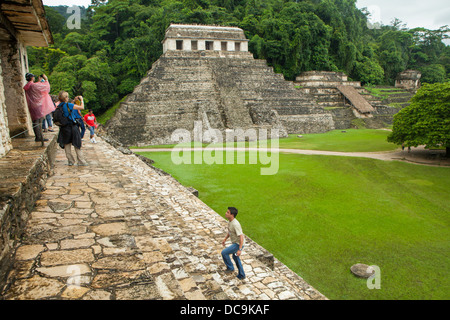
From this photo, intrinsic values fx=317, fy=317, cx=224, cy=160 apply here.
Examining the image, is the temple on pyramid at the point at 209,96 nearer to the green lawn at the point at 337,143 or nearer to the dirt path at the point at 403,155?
the green lawn at the point at 337,143

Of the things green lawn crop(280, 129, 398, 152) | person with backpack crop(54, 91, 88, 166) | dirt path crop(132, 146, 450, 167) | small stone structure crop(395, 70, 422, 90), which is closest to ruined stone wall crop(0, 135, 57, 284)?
person with backpack crop(54, 91, 88, 166)

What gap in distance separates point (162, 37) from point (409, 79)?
32.1 metres

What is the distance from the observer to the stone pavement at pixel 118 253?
2.53 m

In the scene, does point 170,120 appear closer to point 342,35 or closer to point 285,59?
point 285,59

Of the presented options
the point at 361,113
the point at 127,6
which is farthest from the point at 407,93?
the point at 127,6

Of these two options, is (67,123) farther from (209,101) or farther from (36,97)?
(209,101)

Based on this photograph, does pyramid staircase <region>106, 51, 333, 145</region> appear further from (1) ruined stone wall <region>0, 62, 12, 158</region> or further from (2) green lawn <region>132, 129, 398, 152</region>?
(1) ruined stone wall <region>0, 62, 12, 158</region>

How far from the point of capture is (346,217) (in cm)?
760

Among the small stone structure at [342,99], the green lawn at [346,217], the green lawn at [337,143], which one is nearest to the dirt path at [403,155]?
the green lawn at [337,143]

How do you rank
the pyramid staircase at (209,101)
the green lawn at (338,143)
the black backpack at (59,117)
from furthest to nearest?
the pyramid staircase at (209,101), the green lawn at (338,143), the black backpack at (59,117)

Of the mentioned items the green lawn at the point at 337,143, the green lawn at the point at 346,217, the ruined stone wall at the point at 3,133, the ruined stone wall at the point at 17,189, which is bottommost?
the green lawn at the point at 346,217

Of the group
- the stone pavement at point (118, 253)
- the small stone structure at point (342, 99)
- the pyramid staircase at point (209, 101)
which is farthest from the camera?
the small stone structure at point (342, 99)
